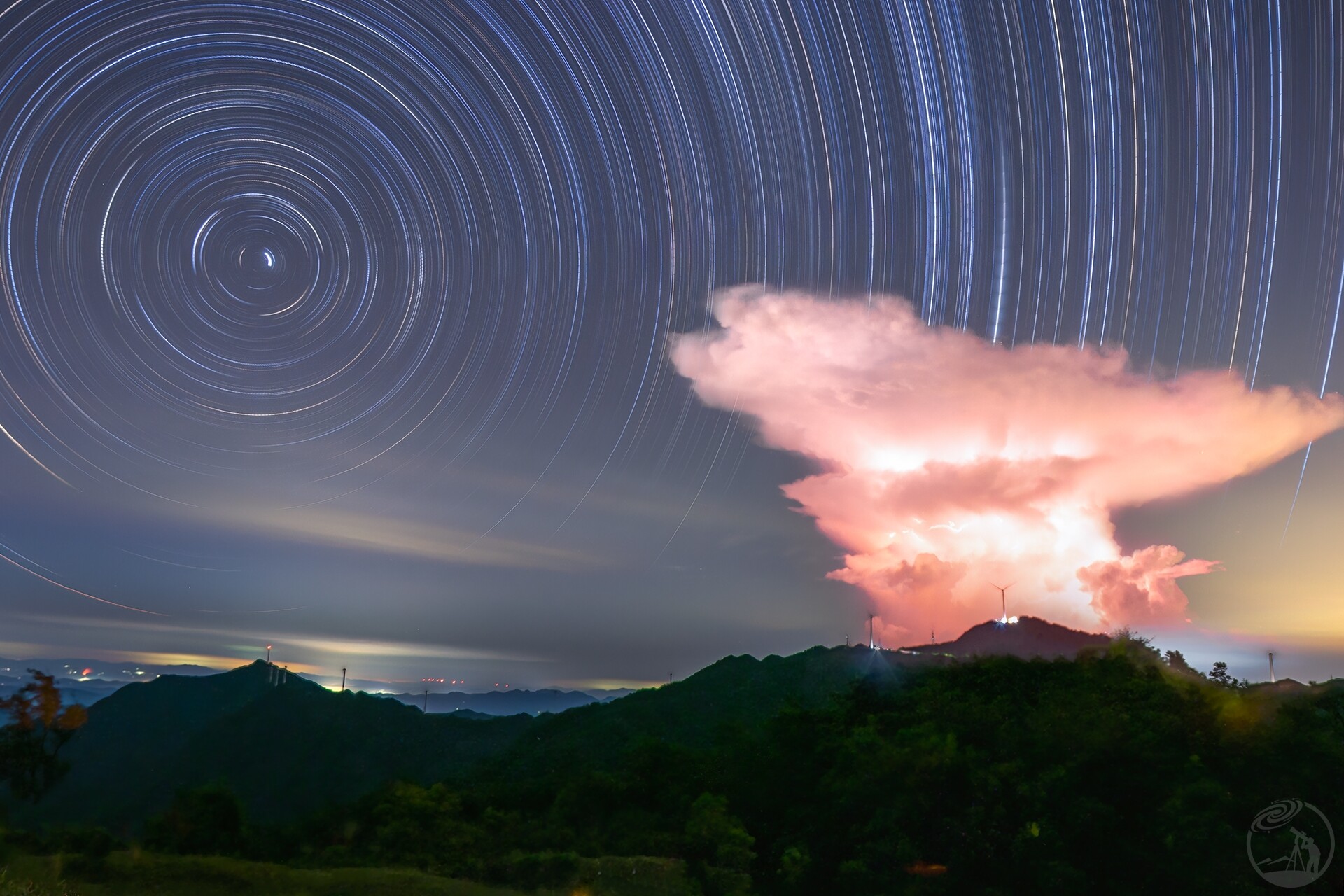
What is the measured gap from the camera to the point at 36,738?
133 feet

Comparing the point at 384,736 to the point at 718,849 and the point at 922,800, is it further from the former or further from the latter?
the point at 922,800

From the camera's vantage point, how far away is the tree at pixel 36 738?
39.2m

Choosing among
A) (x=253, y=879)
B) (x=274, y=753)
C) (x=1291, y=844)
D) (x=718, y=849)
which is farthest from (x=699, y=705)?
(x=1291, y=844)

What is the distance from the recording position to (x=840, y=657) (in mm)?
106250

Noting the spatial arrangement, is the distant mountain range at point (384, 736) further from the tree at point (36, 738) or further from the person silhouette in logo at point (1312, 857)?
the person silhouette in logo at point (1312, 857)

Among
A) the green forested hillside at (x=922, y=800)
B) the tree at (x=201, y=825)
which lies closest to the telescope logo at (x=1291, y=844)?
the green forested hillside at (x=922, y=800)

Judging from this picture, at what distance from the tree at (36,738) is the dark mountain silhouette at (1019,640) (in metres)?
93.3

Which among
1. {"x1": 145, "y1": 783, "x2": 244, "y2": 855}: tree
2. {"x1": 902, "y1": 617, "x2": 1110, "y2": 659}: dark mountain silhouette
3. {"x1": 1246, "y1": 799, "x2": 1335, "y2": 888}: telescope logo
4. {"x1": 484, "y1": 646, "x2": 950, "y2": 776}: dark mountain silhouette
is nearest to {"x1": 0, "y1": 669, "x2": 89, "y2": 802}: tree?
{"x1": 145, "y1": 783, "x2": 244, "y2": 855}: tree

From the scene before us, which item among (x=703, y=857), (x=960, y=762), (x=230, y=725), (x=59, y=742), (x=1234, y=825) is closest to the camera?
(x=1234, y=825)

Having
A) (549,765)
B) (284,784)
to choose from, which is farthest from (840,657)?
(284,784)

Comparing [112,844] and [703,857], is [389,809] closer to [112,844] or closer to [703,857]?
[112,844]

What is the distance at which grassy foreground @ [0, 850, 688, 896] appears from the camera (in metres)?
25.7

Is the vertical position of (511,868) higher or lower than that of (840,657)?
lower

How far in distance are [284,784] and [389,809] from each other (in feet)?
243
